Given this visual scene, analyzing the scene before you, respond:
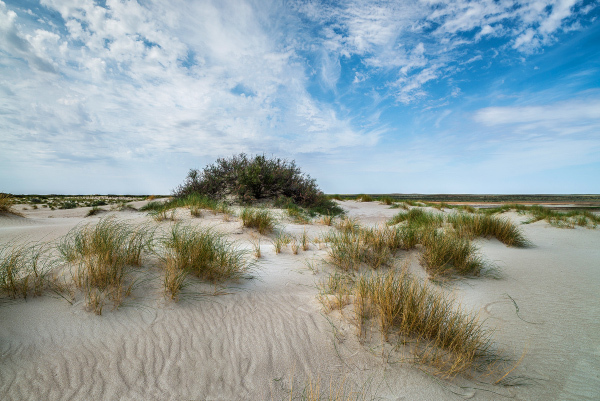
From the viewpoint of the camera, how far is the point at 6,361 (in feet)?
6.62

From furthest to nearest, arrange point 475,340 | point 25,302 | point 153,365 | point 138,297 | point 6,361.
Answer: point 138,297, point 25,302, point 475,340, point 153,365, point 6,361

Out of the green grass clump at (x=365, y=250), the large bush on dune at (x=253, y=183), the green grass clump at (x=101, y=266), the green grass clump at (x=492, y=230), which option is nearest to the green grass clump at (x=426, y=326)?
the green grass clump at (x=365, y=250)

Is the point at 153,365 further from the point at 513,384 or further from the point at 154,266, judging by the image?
the point at 513,384

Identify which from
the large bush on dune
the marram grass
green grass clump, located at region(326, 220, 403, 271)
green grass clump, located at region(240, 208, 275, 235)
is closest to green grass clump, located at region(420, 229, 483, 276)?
green grass clump, located at region(326, 220, 403, 271)

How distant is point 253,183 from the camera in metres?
11.3

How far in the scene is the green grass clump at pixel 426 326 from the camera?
88.1 inches

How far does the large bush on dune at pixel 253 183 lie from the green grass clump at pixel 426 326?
340 inches

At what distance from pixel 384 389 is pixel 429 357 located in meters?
0.50

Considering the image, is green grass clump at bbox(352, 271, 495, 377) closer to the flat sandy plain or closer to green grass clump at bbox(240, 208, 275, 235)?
the flat sandy plain

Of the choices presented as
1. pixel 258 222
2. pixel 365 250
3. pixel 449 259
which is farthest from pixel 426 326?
pixel 258 222

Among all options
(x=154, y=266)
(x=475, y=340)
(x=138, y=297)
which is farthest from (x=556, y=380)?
(x=154, y=266)

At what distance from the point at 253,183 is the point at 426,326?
375 inches

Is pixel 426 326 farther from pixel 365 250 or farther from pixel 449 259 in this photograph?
pixel 449 259

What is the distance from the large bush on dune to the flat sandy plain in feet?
26.0
